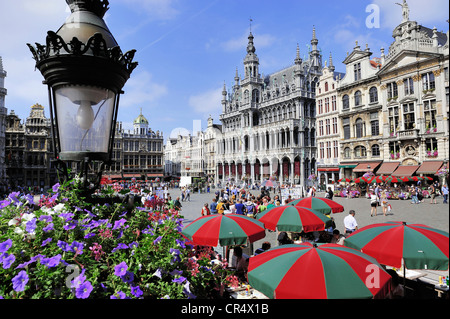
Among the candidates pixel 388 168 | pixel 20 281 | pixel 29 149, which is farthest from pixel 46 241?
pixel 29 149

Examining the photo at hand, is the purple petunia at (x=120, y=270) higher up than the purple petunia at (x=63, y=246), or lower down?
lower down

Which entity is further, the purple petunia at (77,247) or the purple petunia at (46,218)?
the purple petunia at (46,218)

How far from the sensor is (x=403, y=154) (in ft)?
95.6

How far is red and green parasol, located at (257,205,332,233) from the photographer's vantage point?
7.55m

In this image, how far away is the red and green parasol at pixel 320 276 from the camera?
2.95 metres

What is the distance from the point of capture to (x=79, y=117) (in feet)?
9.87

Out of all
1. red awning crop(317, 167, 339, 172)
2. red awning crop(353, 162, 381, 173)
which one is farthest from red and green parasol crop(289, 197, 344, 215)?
red awning crop(317, 167, 339, 172)

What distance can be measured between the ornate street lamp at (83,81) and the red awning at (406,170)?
1212 inches

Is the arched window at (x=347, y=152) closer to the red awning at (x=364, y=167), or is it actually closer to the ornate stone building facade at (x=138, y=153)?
the red awning at (x=364, y=167)

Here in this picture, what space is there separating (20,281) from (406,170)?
107 feet

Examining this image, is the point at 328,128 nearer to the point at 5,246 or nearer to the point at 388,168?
the point at 388,168

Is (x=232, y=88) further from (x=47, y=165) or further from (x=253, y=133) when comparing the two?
(x=47, y=165)

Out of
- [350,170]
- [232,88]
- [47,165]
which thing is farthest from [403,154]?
[47,165]

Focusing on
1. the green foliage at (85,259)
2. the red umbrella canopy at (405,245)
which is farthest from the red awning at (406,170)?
the green foliage at (85,259)
